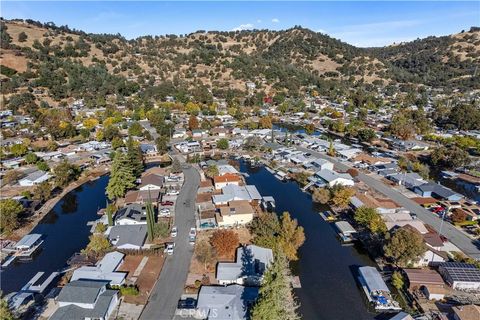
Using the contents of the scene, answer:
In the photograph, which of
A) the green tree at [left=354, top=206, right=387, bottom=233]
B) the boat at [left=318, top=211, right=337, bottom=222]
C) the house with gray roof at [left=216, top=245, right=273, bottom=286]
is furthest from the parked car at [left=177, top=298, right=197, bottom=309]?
the boat at [left=318, top=211, right=337, bottom=222]

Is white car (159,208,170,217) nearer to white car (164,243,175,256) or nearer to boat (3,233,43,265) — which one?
white car (164,243,175,256)

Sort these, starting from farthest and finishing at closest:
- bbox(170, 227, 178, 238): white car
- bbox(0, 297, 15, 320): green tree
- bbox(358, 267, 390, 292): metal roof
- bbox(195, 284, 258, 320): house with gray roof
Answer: bbox(170, 227, 178, 238): white car, bbox(358, 267, 390, 292): metal roof, bbox(195, 284, 258, 320): house with gray roof, bbox(0, 297, 15, 320): green tree

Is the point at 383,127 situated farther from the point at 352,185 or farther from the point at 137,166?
the point at 137,166

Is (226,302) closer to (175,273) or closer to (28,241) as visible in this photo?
(175,273)

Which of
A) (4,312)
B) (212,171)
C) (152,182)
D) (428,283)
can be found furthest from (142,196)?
(428,283)

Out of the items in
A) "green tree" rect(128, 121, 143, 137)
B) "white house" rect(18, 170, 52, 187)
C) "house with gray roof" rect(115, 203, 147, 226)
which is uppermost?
"green tree" rect(128, 121, 143, 137)

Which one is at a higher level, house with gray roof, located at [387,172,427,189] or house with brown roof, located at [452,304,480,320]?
house with gray roof, located at [387,172,427,189]

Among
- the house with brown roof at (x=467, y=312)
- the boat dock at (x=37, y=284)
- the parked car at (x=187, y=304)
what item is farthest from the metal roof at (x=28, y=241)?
the house with brown roof at (x=467, y=312)

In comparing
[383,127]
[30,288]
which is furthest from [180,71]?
[30,288]
